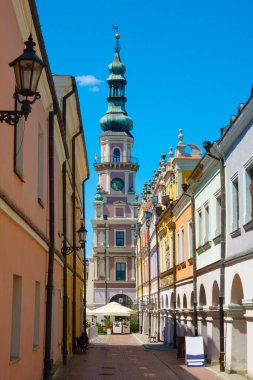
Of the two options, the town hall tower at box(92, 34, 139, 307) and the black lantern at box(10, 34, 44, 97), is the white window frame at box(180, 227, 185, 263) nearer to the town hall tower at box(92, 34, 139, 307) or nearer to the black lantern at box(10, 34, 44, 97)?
the black lantern at box(10, 34, 44, 97)

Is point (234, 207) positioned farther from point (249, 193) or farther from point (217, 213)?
point (217, 213)

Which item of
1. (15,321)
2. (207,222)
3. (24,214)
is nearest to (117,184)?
(207,222)

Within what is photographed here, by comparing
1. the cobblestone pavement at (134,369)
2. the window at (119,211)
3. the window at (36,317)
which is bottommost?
the cobblestone pavement at (134,369)

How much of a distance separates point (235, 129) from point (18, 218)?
8.01 metres

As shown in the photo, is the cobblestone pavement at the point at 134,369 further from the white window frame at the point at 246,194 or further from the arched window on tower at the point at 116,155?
the arched window on tower at the point at 116,155

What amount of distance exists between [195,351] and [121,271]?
179ft

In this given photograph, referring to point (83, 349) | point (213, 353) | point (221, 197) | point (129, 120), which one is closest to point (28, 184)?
point (221, 197)

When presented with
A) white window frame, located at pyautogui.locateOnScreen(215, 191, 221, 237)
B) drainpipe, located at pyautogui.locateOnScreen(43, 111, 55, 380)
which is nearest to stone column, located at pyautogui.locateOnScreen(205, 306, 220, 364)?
white window frame, located at pyautogui.locateOnScreen(215, 191, 221, 237)

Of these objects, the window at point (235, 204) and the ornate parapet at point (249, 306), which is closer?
the ornate parapet at point (249, 306)

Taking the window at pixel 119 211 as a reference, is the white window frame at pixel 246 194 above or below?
below

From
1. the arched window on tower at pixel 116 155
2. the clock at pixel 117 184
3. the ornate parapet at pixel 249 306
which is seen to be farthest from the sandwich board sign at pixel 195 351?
the arched window on tower at pixel 116 155

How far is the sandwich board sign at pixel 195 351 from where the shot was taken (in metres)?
19.5

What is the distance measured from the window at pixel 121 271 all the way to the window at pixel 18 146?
210ft

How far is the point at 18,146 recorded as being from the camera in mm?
10109
